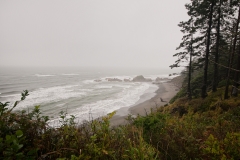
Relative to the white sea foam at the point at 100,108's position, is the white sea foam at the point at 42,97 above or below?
above

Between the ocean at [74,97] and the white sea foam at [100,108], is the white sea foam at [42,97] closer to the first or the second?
the ocean at [74,97]

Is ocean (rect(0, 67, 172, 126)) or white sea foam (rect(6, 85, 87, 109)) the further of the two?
white sea foam (rect(6, 85, 87, 109))

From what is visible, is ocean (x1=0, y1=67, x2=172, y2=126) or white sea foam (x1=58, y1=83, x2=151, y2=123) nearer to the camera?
white sea foam (x1=58, y1=83, x2=151, y2=123)

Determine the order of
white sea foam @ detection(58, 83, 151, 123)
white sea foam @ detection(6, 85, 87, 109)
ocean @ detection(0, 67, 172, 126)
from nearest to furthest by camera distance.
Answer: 1. white sea foam @ detection(58, 83, 151, 123)
2. ocean @ detection(0, 67, 172, 126)
3. white sea foam @ detection(6, 85, 87, 109)

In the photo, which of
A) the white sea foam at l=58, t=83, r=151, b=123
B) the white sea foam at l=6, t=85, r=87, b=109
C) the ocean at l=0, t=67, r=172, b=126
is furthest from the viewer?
the white sea foam at l=6, t=85, r=87, b=109

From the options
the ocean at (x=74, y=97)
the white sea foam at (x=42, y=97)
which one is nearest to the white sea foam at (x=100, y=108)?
the ocean at (x=74, y=97)

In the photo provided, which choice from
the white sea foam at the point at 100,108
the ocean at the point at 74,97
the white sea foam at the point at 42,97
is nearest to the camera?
the white sea foam at the point at 100,108

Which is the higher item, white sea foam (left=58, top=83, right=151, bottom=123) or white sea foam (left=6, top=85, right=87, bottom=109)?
white sea foam (left=6, top=85, right=87, bottom=109)

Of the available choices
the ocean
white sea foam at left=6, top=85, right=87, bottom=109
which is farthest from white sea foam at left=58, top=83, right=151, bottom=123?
white sea foam at left=6, top=85, right=87, bottom=109

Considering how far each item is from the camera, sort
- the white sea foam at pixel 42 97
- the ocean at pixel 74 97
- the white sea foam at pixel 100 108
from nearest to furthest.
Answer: the white sea foam at pixel 100 108
the ocean at pixel 74 97
the white sea foam at pixel 42 97

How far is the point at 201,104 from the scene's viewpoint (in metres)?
11.7

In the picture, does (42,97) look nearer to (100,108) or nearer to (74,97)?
(74,97)

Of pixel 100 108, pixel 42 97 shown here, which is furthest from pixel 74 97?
pixel 100 108

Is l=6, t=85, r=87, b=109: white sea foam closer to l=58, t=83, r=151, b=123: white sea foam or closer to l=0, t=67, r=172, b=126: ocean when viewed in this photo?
l=0, t=67, r=172, b=126: ocean
